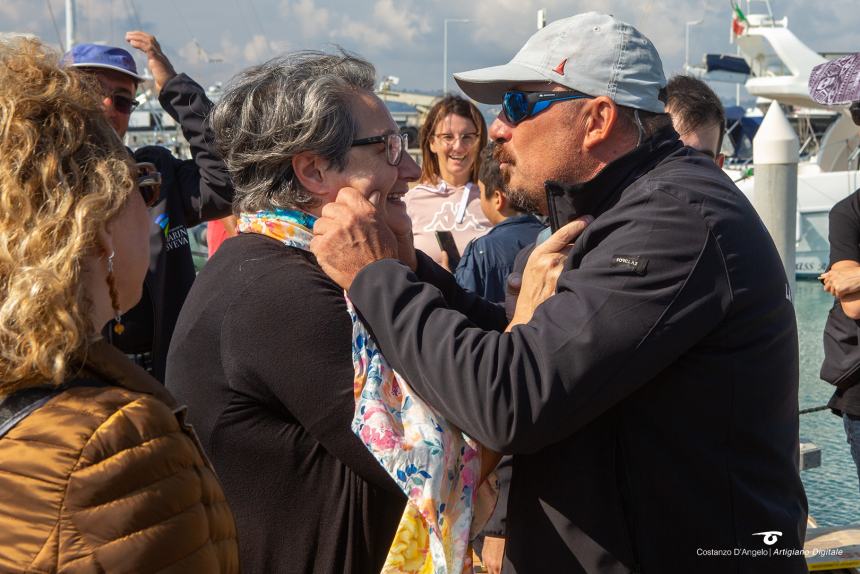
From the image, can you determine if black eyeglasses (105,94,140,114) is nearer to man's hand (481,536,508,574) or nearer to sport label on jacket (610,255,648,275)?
man's hand (481,536,508,574)

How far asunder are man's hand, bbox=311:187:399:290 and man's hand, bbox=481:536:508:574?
1014 mm

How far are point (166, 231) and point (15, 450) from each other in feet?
10.6

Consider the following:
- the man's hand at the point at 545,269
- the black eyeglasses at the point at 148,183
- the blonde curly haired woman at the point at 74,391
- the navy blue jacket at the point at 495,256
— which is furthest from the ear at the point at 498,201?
the blonde curly haired woman at the point at 74,391

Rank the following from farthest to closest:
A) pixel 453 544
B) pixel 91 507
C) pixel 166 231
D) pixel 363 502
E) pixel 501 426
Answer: pixel 166 231 → pixel 363 502 → pixel 453 544 → pixel 501 426 → pixel 91 507

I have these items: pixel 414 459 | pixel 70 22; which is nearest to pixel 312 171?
pixel 414 459

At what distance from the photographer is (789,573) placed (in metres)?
1.99

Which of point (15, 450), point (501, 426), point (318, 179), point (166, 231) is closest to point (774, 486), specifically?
point (501, 426)

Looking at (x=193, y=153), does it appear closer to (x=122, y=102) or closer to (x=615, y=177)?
(x=122, y=102)

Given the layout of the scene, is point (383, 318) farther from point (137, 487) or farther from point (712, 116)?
point (712, 116)

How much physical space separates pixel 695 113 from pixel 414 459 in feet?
10.2

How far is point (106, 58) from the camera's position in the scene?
4773mm

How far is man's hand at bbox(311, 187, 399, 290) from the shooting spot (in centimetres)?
202

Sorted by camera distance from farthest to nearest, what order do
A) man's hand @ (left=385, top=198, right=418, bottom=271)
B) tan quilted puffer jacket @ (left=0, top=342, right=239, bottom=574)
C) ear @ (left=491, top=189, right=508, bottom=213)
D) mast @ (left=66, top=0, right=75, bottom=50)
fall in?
mast @ (left=66, top=0, right=75, bottom=50), ear @ (left=491, top=189, right=508, bottom=213), man's hand @ (left=385, top=198, right=418, bottom=271), tan quilted puffer jacket @ (left=0, top=342, right=239, bottom=574)

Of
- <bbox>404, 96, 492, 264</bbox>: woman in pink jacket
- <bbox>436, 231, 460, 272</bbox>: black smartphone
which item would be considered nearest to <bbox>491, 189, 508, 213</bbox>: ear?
<bbox>436, 231, 460, 272</bbox>: black smartphone
